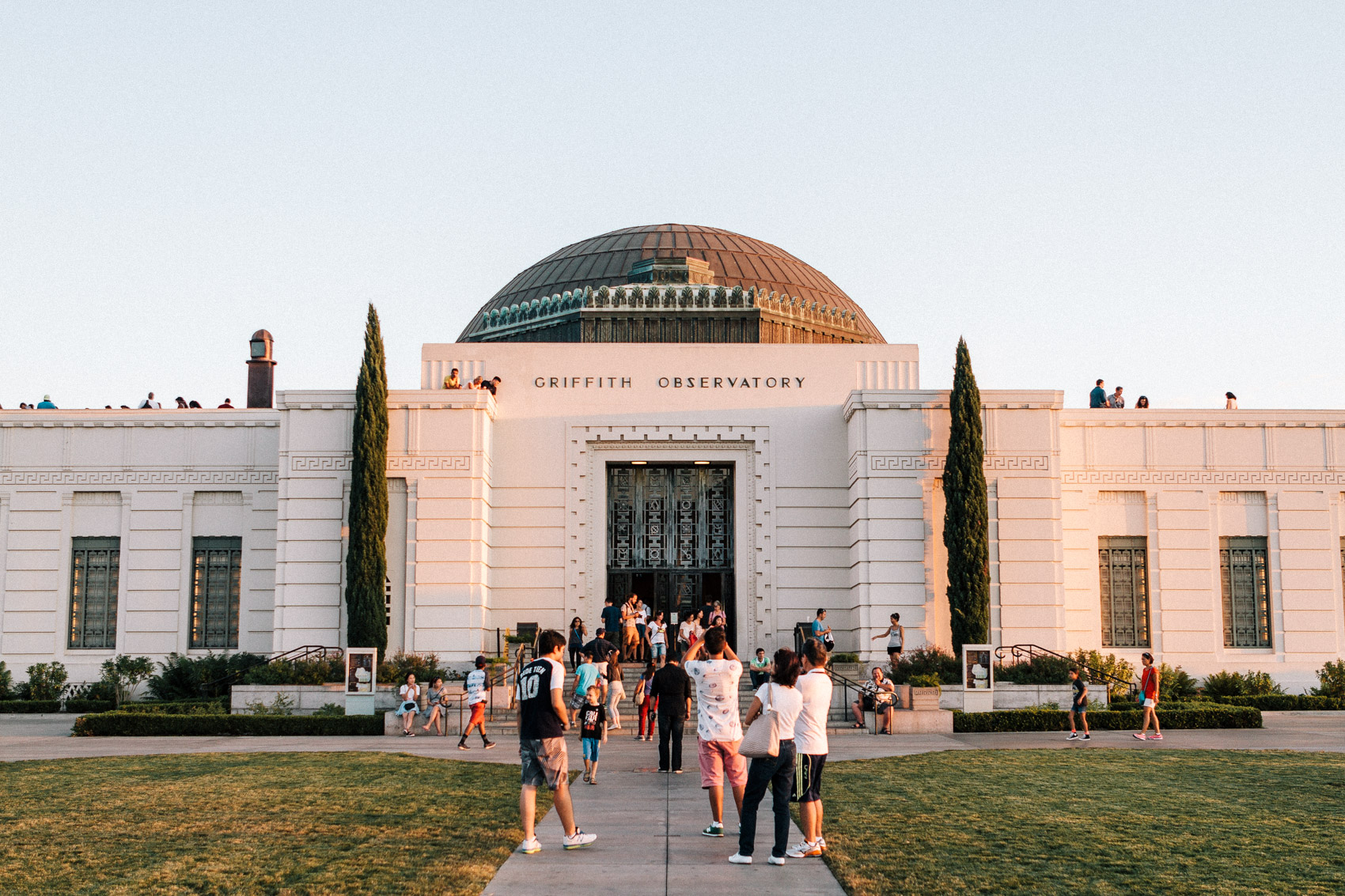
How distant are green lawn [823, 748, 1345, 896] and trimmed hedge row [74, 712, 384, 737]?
956 cm

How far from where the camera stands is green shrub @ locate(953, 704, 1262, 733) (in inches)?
857

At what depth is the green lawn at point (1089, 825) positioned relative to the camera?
30.6 ft

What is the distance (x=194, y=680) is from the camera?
2642cm

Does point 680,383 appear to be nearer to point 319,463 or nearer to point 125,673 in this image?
point 319,463

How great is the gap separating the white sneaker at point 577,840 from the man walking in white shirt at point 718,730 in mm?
1141

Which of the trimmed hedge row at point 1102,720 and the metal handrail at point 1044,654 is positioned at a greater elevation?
the metal handrail at point 1044,654

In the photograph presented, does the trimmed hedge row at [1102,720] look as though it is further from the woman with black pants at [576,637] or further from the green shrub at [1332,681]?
the woman with black pants at [576,637]

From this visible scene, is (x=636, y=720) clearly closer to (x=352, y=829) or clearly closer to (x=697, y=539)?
(x=697, y=539)

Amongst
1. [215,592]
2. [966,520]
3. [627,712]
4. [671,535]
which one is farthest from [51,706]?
[966,520]

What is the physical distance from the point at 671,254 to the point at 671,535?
1073cm

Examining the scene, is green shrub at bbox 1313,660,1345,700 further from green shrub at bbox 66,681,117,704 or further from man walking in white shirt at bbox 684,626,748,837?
green shrub at bbox 66,681,117,704

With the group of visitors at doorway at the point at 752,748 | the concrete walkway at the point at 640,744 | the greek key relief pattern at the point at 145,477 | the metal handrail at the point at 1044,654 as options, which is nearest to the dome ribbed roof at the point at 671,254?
Result: the greek key relief pattern at the point at 145,477

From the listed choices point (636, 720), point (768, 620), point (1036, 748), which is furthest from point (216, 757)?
point (768, 620)

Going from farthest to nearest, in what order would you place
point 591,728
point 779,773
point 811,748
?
point 591,728, point 811,748, point 779,773
